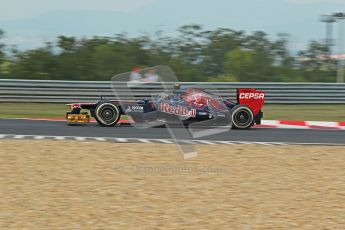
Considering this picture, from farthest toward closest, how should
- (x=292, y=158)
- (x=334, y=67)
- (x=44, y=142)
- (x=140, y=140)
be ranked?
(x=334, y=67)
(x=140, y=140)
(x=44, y=142)
(x=292, y=158)

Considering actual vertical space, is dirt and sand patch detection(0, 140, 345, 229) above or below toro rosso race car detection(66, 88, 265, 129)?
below

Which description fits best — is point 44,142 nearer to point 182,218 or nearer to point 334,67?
point 182,218

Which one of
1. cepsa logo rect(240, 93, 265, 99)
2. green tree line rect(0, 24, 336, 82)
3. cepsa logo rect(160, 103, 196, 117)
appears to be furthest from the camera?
green tree line rect(0, 24, 336, 82)

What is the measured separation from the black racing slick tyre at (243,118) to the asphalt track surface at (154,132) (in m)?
0.17

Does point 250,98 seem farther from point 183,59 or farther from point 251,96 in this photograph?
point 183,59

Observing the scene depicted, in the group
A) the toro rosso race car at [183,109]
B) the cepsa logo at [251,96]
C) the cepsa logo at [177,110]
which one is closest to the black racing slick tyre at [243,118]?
the toro rosso race car at [183,109]

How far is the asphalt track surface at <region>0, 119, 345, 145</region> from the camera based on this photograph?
36.7 ft

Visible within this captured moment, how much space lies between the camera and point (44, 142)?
9.80 m

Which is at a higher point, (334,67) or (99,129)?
(334,67)

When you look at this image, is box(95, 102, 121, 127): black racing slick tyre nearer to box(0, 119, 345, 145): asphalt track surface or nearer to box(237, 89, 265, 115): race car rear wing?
box(0, 119, 345, 145): asphalt track surface

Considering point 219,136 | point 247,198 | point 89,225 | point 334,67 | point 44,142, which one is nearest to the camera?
point 89,225

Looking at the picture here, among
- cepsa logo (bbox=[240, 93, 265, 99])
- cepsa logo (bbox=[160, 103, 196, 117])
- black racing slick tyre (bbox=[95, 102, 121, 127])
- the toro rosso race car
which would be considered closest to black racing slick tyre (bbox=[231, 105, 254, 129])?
the toro rosso race car

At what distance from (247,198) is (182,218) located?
1029 millimetres

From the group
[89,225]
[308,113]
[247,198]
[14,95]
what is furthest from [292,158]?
[14,95]
